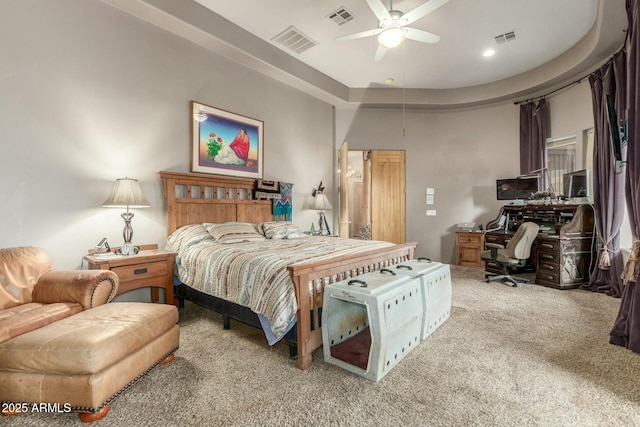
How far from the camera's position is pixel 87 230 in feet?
9.61

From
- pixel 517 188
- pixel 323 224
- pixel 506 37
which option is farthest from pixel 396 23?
pixel 517 188

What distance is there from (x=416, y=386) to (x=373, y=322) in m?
0.49

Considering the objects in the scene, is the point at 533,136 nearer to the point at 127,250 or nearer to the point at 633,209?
the point at 633,209

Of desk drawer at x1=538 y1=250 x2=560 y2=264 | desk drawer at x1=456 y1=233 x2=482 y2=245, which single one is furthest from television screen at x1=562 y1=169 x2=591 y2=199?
desk drawer at x1=456 y1=233 x2=482 y2=245

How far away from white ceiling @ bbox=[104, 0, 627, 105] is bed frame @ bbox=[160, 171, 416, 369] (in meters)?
1.82

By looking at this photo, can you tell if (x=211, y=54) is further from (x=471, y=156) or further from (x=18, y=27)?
(x=471, y=156)

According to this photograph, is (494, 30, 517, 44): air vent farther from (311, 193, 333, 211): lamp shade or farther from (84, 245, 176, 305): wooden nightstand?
(84, 245, 176, 305): wooden nightstand

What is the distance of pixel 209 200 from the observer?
384 cm

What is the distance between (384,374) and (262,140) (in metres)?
3.66

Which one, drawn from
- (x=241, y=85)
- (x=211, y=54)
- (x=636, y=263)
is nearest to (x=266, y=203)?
(x=241, y=85)

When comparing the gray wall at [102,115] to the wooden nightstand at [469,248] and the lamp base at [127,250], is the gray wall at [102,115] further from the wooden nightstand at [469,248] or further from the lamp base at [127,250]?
the wooden nightstand at [469,248]

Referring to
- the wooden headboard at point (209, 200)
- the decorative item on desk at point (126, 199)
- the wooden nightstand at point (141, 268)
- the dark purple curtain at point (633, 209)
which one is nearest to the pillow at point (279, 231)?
the wooden headboard at point (209, 200)

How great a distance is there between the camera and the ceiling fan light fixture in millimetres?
2973

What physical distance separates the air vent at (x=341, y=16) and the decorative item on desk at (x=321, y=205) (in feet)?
8.44
